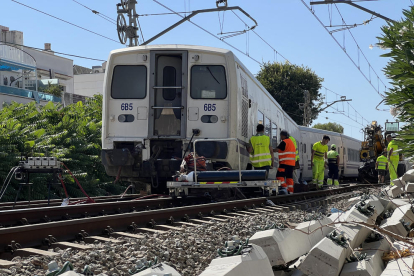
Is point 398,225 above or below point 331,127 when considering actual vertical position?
below

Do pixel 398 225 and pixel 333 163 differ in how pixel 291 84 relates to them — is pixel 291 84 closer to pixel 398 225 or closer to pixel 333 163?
pixel 333 163

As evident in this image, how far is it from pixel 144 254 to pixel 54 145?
1042 cm

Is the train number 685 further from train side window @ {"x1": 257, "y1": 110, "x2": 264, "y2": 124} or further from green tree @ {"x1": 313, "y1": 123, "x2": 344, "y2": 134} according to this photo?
green tree @ {"x1": 313, "y1": 123, "x2": 344, "y2": 134}

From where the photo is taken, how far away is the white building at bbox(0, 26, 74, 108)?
3113 centimetres

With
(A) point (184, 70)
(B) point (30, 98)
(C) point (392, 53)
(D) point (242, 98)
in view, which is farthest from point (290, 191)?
(B) point (30, 98)

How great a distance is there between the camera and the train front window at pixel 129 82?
38.9 ft

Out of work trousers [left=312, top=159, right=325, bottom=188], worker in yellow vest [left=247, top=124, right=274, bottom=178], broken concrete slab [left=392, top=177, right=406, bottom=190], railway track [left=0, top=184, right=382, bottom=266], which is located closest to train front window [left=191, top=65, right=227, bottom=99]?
worker in yellow vest [left=247, top=124, right=274, bottom=178]

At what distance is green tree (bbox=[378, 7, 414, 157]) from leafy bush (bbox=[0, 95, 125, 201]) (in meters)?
8.00

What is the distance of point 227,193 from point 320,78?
Result: 4765 centimetres

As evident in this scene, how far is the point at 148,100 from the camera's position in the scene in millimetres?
11695

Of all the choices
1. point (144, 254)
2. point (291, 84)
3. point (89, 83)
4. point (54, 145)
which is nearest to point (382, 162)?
point (54, 145)

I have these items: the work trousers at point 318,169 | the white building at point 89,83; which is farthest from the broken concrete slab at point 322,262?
the white building at point 89,83

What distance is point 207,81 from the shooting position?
38.3 ft

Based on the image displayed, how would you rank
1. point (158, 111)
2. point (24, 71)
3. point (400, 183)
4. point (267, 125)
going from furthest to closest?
point (24, 71)
point (267, 125)
point (158, 111)
point (400, 183)
